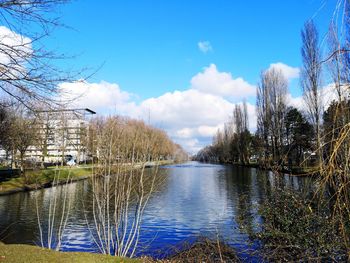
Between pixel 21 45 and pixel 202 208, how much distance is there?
15.6 metres

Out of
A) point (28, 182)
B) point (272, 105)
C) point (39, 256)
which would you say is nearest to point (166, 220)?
point (39, 256)

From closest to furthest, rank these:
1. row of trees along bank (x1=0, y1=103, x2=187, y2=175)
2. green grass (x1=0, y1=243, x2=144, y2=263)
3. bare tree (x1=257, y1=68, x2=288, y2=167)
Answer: green grass (x1=0, y1=243, x2=144, y2=263)
row of trees along bank (x1=0, y1=103, x2=187, y2=175)
bare tree (x1=257, y1=68, x2=288, y2=167)

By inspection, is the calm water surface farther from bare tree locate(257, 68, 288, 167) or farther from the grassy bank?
bare tree locate(257, 68, 288, 167)

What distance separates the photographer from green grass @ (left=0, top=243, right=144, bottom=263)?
6.63 metres

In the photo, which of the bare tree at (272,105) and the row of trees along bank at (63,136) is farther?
the bare tree at (272,105)

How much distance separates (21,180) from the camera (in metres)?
30.8

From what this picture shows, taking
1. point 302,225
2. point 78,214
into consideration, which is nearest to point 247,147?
point 78,214

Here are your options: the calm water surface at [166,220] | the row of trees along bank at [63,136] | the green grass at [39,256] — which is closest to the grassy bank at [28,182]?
the row of trees along bank at [63,136]

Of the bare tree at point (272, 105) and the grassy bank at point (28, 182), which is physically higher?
the bare tree at point (272, 105)

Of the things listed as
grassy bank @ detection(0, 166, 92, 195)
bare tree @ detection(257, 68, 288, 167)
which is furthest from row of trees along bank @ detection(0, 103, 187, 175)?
bare tree @ detection(257, 68, 288, 167)

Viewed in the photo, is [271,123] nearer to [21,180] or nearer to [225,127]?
[21,180]

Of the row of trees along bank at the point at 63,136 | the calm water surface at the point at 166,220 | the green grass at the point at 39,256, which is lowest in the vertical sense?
the calm water surface at the point at 166,220

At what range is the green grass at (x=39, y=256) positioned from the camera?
663cm

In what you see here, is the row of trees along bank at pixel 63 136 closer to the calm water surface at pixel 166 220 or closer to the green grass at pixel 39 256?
the calm water surface at pixel 166 220
